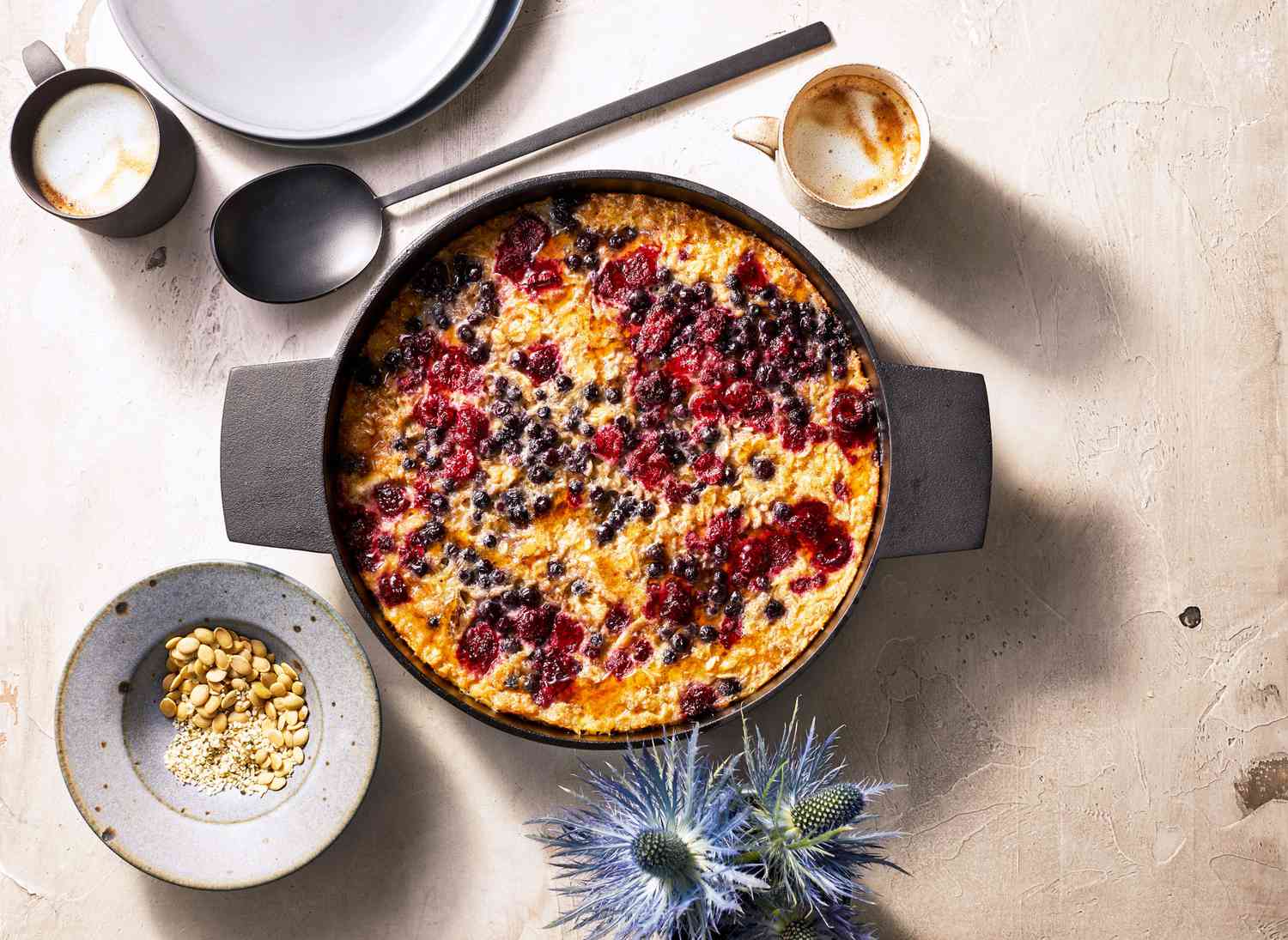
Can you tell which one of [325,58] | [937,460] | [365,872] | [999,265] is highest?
[325,58]

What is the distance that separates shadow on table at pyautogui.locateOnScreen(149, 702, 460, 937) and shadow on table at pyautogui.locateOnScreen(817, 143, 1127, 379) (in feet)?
7.57

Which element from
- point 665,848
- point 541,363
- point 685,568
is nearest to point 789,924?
point 665,848

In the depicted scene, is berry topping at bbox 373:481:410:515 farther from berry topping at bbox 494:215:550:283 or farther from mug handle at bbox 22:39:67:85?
mug handle at bbox 22:39:67:85

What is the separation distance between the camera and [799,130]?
331 cm

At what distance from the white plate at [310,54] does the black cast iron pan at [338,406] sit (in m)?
0.76

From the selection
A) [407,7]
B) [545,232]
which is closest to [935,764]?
[545,232]

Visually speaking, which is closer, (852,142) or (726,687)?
→ (726,687)

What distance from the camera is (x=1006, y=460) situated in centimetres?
349

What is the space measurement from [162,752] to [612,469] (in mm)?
1795

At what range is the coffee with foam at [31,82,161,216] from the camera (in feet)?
11.1

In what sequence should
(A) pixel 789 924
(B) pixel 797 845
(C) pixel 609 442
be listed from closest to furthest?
(B) pixel 797 845
(A) pixel 789 924
(C) pixel 609 442

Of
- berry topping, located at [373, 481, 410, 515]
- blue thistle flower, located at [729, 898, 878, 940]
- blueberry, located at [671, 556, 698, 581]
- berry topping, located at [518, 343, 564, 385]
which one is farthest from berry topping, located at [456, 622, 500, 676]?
blue thistle flower, located at [729, 898, 878, 940]

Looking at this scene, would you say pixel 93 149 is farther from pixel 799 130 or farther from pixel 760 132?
pixel 799 130

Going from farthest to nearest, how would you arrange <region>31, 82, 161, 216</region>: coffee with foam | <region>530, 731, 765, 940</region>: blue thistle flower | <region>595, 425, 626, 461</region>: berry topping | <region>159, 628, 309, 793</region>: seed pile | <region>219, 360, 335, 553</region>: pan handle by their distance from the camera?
<region>31, 82, 161, 216</region>: coffee with foam
<region>159, 628, 309, 793</region>: seed pile
<region>595, 425, 626, 461</region>: berry topping
<region>219, 360, 335, 553</region>: pan handle
<region>530, 731, 765, 940</region>: blue thistle flower
